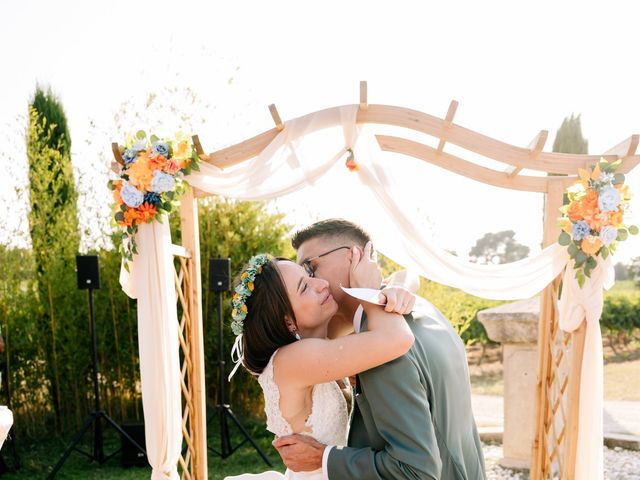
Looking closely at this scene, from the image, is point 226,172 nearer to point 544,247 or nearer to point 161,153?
point 161,153

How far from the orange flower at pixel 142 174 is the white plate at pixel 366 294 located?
2247 millimetres

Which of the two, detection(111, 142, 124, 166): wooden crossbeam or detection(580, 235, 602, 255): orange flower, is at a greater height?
detection(111, 142, 124, 166): wooden crossbeam

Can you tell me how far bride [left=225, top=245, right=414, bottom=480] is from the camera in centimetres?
167

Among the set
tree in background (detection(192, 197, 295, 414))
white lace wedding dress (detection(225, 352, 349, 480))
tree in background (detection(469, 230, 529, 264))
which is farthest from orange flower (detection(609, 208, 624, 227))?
tree in background (detection(469, 230, 529, 264))

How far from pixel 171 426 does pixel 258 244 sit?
3.39m

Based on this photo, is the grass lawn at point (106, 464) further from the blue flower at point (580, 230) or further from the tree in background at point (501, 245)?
the tree in background at point (501, 245)

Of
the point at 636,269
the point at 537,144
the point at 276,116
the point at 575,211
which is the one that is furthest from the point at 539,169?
the point at 636,269

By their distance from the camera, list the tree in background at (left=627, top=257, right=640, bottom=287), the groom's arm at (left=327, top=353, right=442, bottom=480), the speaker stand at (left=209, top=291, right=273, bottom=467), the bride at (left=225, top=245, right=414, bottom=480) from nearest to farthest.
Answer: the groom's arm at (left=327, top=353, right=442, bottom=480)
the bride at (left=225, top=245, right=414, bottom=480)
the speaker stand at (left=209, top=291, right=273, bottom=467)
the tree in background at (left=627, top=257, right=640, bottom=287)

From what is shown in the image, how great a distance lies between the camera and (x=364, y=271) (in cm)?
176

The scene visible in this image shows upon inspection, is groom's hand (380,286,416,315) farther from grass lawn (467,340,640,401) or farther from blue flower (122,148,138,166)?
grass lawn (467,340,640,401)

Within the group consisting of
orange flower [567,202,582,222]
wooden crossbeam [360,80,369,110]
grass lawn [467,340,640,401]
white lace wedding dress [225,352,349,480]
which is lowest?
grass lawn [467,340,640,401]

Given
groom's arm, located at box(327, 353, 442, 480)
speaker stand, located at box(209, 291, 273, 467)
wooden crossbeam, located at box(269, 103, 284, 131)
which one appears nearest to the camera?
groom's arm, located at box(327, 353, 442, 480)

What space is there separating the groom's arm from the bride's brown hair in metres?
0.39

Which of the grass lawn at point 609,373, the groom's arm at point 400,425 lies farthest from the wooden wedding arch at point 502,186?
the grass lawn at point 609,373
